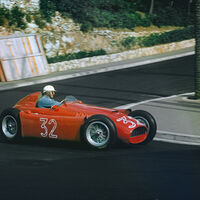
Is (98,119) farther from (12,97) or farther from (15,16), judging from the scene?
(15,16)

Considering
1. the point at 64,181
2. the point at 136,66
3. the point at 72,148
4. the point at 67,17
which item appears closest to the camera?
the point at 64,181

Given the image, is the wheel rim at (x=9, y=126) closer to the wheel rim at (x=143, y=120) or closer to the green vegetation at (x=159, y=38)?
the wheel rim at (x=143, y=120)

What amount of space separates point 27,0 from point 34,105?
1847cm

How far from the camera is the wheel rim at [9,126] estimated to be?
11305mm

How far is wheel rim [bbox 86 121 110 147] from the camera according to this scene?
1012 centimetres

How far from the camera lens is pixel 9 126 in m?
11.4

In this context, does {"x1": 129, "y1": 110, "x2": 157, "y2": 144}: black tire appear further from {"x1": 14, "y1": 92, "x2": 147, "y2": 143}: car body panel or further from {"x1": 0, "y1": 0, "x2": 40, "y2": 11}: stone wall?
{"x1": 0, "y1": 0, "x2": 40, "y2": 11}: stone wall

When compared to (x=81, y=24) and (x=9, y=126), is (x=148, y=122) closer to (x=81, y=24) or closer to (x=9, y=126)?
(x=9, y=126)

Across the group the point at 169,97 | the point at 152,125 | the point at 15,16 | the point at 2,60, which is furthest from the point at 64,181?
the point at 15,16

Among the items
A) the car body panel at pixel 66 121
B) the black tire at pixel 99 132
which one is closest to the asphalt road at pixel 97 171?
the black tire at pixel 99 132

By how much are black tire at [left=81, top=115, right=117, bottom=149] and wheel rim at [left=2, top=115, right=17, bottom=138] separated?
6.37 feet

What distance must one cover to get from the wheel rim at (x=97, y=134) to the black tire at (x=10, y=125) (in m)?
1.88

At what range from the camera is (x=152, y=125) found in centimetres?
1081

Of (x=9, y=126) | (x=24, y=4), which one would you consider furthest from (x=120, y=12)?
(x=9, y=126)
